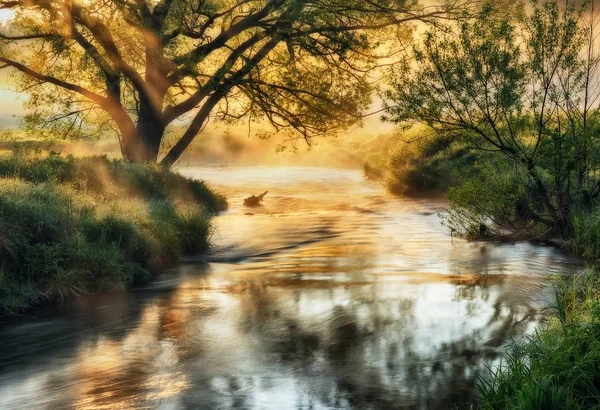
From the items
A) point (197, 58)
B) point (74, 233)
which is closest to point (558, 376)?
point (74, 233)

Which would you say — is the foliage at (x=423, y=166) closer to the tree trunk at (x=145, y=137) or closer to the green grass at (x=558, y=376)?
the tree trunk at (x=145, y=137)

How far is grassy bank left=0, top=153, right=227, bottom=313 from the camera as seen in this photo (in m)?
11.9

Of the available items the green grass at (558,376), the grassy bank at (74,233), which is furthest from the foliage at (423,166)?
the green grass at (558,376)

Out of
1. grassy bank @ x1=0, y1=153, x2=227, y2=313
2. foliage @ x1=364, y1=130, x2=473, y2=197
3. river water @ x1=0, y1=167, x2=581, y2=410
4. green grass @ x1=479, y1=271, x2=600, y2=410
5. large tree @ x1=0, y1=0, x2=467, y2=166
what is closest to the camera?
green grass @ x1=479, y1=271, x2=600, y2=410

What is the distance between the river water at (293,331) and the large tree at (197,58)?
784 cm

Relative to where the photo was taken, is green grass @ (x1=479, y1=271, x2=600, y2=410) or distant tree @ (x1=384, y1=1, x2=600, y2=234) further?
distant tree @ (x1=384, y1=1, x2=600, y2=234)

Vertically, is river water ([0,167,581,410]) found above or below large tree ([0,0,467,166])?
below

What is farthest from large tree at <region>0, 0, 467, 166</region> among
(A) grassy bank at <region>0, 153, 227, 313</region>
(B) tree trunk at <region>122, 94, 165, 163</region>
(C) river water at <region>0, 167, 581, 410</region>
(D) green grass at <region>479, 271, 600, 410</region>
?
(D) green grass at <region>479, 271, 600, 410</region>

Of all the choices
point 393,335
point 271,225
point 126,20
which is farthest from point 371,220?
point 393,335

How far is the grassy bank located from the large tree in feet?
16.9

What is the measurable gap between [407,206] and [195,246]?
1388 centimetres

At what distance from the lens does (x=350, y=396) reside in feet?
23.6

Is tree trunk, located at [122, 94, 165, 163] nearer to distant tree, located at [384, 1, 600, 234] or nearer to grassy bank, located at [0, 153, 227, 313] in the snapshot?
grassy bank, located at [0, 153, 227, 313]

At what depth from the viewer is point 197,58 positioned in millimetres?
23812
